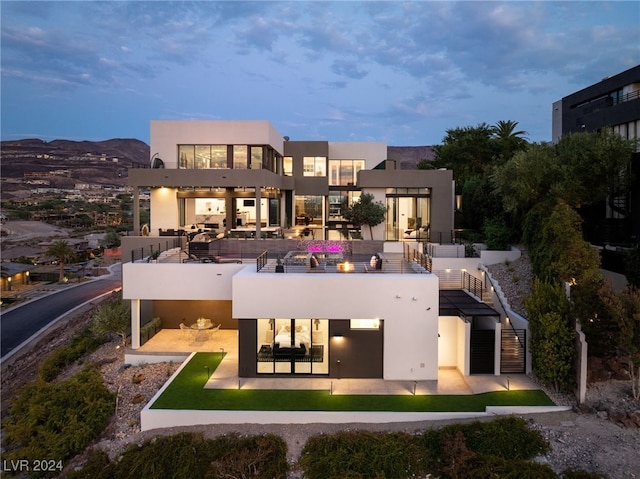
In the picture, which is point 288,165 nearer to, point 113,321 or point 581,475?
point 113,321

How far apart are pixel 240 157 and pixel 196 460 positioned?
18831mm

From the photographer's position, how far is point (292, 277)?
1507 centimetres

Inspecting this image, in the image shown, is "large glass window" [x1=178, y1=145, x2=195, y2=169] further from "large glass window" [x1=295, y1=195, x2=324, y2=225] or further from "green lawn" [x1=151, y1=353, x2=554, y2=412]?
"green lawn" [x1=151, y1=353, x2=554, y2=412]

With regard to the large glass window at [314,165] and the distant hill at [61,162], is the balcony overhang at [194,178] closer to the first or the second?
the large glass window at [314,165]

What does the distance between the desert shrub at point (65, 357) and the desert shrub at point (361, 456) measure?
14160mm

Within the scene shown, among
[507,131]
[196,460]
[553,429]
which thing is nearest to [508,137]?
[507,131]

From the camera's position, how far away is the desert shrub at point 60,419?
528 inches

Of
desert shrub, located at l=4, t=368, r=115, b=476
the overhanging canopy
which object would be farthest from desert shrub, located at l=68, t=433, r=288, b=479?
the overhanging canopy

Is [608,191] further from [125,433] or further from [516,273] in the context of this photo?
[125,433]

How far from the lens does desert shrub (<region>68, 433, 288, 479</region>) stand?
36.8 ft

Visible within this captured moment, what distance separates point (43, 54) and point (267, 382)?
8680 centimetres

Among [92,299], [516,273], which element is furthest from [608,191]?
[92,299]

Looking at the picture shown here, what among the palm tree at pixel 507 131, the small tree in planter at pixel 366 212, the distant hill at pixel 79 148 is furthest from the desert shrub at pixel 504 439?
the distant hill at pixel 79 148

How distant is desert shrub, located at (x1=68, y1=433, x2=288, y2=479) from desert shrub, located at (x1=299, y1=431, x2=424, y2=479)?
813 millimetres
